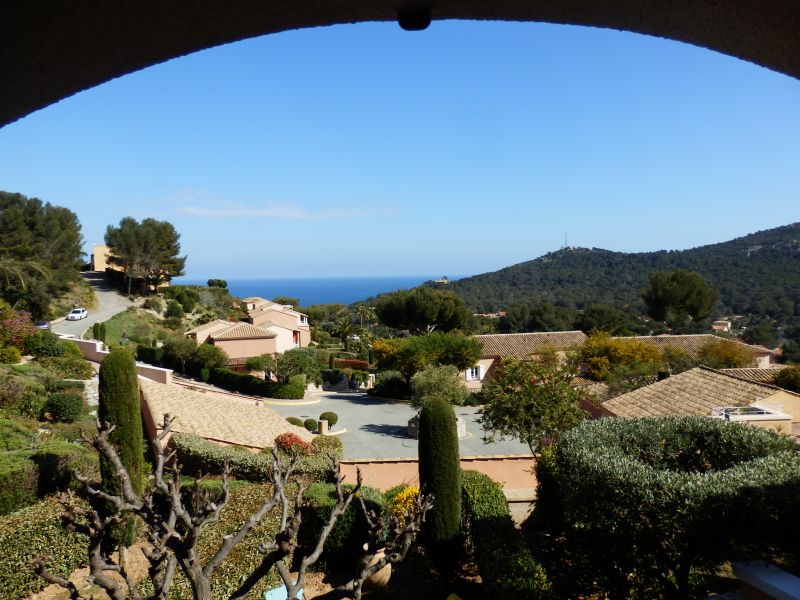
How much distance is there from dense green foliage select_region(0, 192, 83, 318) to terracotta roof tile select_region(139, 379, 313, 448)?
68.6 feet

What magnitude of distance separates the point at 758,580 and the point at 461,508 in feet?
23.7

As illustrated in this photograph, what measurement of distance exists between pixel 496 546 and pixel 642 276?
104 meters

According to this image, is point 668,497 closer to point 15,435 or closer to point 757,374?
point 15,435

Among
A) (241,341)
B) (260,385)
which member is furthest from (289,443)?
(241,341)

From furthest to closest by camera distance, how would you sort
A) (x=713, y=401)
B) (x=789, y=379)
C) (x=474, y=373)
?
(x=474, y=373)
(x=789, y=379)
(x=713, y=401)

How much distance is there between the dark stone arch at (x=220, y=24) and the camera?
1.45 m

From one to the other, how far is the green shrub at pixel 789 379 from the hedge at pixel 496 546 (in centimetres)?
1955

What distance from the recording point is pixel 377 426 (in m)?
27.9

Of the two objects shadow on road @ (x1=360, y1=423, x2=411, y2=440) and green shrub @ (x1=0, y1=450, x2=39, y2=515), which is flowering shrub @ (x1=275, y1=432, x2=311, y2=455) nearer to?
green shrub @ (x1=0, y1=450, x2=39, y2=515)

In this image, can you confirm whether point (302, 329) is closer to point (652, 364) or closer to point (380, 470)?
point (652, 364)

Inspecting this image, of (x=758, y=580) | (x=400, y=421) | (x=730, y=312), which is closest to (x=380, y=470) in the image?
(x=758, y=580)

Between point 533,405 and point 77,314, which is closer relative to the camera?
point 533,405

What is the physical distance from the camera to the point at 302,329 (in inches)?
2048

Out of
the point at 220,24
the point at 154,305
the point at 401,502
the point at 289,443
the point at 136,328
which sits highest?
A: the point at 220,24
